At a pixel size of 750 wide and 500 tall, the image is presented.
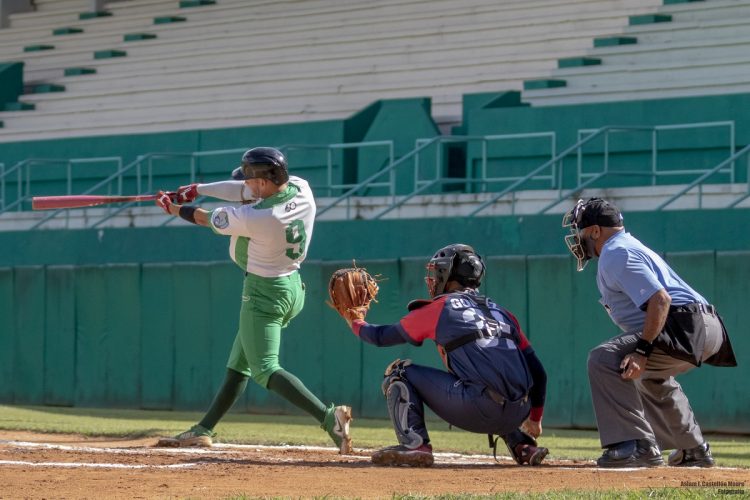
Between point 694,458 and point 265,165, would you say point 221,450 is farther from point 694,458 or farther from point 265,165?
point 694,458

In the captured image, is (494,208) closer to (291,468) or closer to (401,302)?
(401,302)

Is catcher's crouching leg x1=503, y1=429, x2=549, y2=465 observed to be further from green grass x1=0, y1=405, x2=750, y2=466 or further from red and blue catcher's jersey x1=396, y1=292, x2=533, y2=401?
green grass x1=0, y1=405, x2=750, y2=466

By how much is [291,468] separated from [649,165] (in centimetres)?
986

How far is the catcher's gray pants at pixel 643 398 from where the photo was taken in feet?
25.5

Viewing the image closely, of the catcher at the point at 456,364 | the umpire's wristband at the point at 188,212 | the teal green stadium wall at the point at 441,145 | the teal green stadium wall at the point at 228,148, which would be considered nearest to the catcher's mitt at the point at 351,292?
the catcher at the point at 456,364

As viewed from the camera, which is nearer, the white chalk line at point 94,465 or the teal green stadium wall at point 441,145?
the white chalk line at point 94,465

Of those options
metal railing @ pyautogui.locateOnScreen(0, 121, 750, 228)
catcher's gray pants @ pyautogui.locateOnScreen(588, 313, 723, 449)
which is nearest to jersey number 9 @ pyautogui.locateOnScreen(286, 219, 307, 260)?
catcher's gray pants @ pyautogui.locateOnScreen(588, 313, 723, 449)

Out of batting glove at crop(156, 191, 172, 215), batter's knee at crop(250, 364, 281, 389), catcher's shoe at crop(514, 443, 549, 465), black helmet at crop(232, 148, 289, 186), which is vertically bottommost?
catcher's shoe at crop(514, 443, 549, 465)

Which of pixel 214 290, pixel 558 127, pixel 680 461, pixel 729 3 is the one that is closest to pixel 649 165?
pixel 558 127

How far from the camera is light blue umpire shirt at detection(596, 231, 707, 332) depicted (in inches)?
302

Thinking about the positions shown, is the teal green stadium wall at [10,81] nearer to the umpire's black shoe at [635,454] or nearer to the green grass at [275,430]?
the green grass at [275,430]

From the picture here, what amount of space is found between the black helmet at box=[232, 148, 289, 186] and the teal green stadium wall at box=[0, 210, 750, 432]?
5.44m

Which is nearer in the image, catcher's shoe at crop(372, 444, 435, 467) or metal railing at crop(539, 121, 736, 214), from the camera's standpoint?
catcher's shoe at crop(372, 444, 435, 467)

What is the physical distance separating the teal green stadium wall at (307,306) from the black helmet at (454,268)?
5317mm
